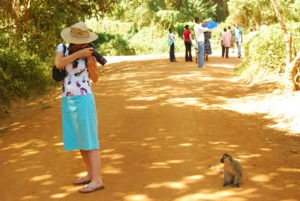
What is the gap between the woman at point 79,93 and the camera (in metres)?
4.89

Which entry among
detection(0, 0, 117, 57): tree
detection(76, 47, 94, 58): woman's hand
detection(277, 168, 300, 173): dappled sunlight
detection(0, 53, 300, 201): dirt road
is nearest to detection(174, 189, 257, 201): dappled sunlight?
detection(0, 53, 300, 201): dirt road

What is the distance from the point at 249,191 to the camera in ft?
16.1

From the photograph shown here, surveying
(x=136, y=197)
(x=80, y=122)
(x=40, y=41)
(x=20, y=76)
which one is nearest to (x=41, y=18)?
(x=40, y=41)

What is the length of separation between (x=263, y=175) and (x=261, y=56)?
27.3 ft

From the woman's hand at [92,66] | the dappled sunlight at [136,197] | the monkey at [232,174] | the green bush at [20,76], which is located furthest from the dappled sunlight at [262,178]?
the green bush at [20,76]

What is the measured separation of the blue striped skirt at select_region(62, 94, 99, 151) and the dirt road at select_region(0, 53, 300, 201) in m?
0.60

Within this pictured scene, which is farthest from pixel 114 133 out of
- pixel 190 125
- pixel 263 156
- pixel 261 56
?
pixel 261 56

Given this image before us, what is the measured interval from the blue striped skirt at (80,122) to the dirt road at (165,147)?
23.5 inches

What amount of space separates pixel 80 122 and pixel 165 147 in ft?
7.26

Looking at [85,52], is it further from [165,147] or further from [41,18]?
[41,18]

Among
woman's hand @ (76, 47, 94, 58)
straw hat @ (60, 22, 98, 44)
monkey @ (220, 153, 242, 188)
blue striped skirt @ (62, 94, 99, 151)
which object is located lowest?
monkey @ (220, 153, 242, 188)

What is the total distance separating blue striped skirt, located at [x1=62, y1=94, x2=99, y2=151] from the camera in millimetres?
4898

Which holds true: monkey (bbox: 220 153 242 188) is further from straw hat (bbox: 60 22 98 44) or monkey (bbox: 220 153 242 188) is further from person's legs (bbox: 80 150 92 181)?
straw hat (bbox: 60 22 98 44)

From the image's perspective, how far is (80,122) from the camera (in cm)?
491
